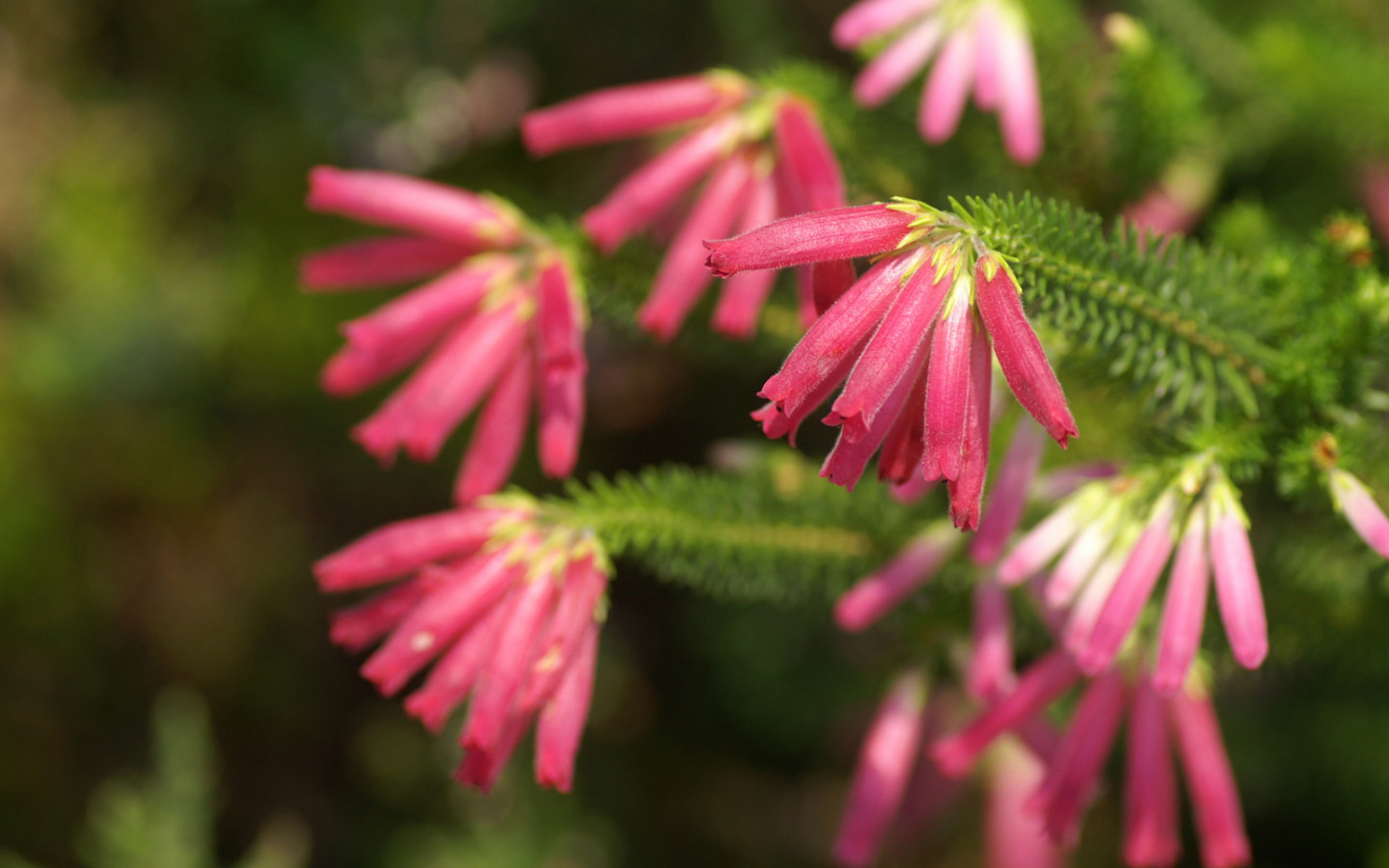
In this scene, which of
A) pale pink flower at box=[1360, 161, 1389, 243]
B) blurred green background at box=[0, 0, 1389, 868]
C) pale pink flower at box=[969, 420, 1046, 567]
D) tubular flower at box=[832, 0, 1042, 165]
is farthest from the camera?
blurred green background at box=[0, 0, 1389, 868]

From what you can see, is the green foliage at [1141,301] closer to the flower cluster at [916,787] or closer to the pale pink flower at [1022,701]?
the pale pink flower at [1022,701]

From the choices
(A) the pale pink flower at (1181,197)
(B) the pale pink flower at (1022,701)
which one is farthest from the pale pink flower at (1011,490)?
(A) the pale pink flower at (1181,197)

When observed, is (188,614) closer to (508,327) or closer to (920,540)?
(508,327)

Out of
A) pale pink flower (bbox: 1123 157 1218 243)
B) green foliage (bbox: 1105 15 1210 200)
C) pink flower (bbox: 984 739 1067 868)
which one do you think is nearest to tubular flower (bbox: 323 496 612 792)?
green foliage (bbox: 1105 15 1210 200)

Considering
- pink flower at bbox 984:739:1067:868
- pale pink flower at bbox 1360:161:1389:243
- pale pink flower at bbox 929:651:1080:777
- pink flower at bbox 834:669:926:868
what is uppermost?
pale pink flower at bbox 1360:161:1389:243

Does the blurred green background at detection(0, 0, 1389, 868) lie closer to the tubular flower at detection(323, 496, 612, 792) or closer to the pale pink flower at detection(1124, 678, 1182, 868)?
the pale pink flower at detection(1124, 678, 1182, 868)

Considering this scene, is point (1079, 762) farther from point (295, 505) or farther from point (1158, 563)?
point (295, 505)
